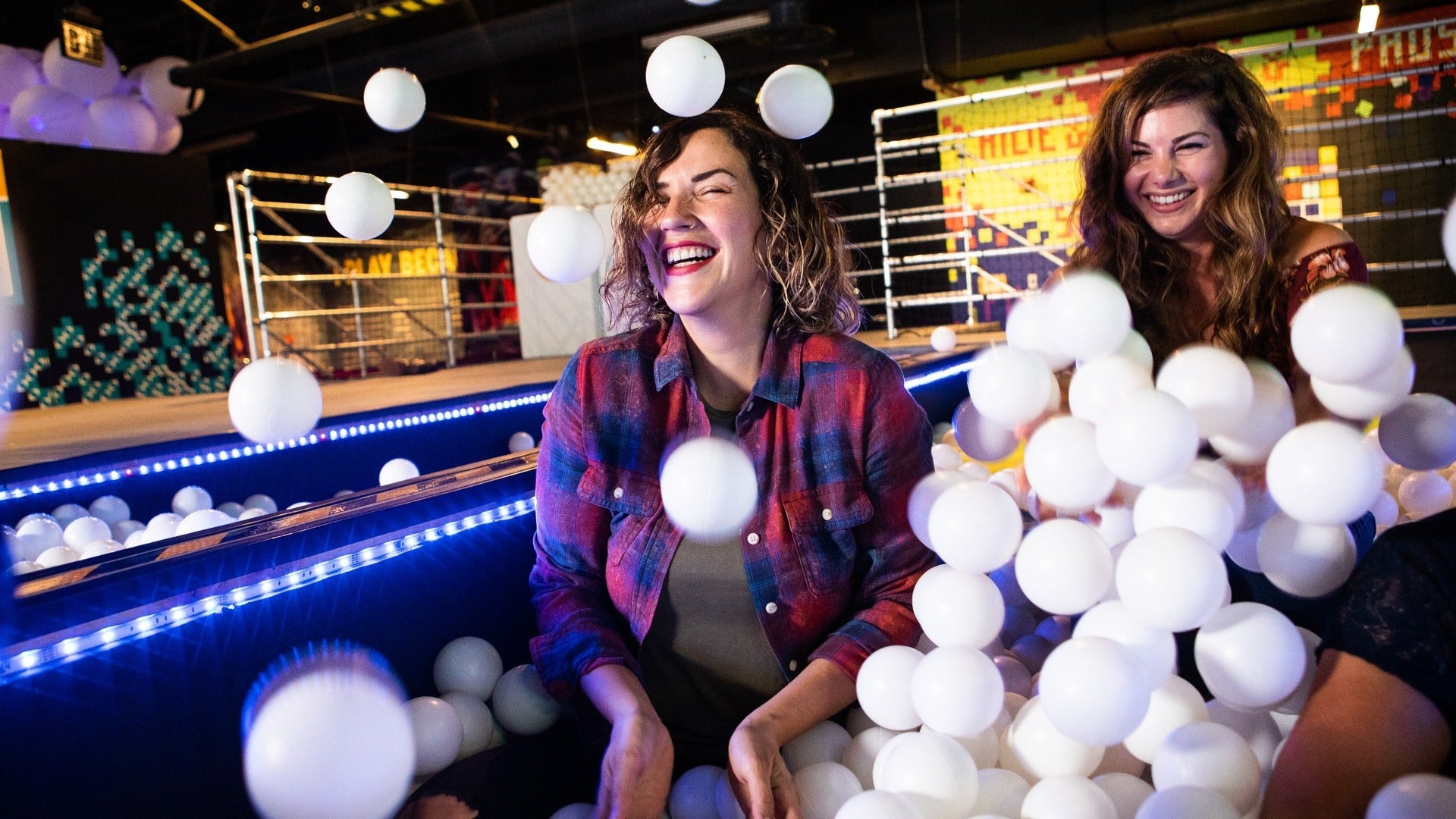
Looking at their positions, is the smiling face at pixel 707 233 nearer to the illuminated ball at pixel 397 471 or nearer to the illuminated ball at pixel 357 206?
the illuminated ball at pixel 357 206

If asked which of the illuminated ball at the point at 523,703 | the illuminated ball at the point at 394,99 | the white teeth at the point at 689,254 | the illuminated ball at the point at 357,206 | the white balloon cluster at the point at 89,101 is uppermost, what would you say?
the white balloon cluster at the point at 89,101

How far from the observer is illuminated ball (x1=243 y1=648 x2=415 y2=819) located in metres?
0.96

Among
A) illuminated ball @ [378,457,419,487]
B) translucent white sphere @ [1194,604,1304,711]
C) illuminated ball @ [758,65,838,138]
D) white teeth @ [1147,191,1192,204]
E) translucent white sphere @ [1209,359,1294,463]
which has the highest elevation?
illuminated ball @ [758,65,838,138]

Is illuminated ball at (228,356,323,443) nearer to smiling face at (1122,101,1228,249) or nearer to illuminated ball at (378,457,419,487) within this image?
illuminated ball at (378,457,419,487)

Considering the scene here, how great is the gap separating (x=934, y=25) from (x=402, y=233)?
25.3ft

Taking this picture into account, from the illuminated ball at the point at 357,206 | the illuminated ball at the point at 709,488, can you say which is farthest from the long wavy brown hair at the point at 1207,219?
the illuminated ball at the point at 357,206

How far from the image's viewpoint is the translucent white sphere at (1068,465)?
43.4 inches

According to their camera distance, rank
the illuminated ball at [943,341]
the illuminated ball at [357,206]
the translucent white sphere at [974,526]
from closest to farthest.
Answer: the translucent white sphere at [974,526], the illuminated ball at [357,206], the illuminated ball at [943,341]

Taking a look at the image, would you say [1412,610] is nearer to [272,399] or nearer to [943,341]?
[272,399]

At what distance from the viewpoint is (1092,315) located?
1241mm

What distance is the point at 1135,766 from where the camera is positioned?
120cm

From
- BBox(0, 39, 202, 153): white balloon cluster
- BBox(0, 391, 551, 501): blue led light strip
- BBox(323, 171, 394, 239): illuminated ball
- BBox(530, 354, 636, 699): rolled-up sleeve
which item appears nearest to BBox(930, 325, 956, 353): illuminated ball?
BBox(0, 391, 551, 501): blue led light strip

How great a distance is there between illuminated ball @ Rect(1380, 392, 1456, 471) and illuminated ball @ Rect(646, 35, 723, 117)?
102cm

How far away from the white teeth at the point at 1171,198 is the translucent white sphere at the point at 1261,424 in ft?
1.47
